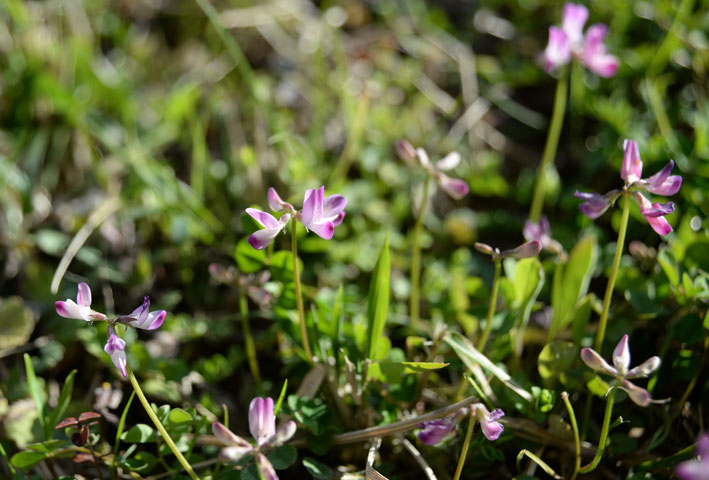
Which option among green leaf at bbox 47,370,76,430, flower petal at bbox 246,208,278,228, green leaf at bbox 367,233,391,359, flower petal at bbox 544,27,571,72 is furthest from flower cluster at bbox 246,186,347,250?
flower petal at bbox 544,27,571,72

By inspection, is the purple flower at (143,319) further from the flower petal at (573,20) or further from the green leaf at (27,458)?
the flower petal at (573,20)

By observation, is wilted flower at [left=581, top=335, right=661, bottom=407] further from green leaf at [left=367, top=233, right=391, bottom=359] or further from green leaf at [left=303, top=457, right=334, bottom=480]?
green leaf at [left=303, top=457, right=334, bottom=480]

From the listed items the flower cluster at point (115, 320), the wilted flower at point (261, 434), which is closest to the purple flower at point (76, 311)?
the flower cluster at point (115, 320)

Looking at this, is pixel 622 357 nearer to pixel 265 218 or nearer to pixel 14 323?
pixel 265 218

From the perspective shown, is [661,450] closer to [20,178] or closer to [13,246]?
[13,246]

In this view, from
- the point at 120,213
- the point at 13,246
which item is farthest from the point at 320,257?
the point at 13,246
